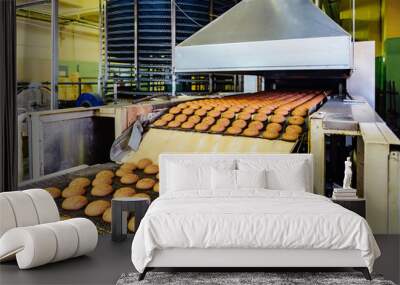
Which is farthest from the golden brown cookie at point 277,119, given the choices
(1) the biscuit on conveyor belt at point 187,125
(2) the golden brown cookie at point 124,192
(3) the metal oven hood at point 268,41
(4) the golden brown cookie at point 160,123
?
(2) the golden brown cookie at point 124,192

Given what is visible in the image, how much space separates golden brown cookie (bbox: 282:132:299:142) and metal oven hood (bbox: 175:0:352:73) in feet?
1.89

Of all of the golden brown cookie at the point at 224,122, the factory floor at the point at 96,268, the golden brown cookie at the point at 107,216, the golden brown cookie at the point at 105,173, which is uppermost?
the golden brown cookie at the point at 224,122

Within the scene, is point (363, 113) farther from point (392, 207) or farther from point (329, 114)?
point (392, 207)

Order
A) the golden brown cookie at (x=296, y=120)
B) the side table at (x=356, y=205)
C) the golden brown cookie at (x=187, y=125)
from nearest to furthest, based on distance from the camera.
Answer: the side table at (x=356, y=205) → the golden brown cookie at (x=296, y=120) → the golden brown cookie at (x=187, y=125)

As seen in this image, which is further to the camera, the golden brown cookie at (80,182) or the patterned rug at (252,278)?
the golden brown cookie at (80,182)

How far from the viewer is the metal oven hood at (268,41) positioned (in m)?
4.05

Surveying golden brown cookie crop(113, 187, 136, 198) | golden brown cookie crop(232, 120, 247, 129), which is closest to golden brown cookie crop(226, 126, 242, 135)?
golden brown cookie crop(232, 120, 247, 129)

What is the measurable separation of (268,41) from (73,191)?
80.3 inches

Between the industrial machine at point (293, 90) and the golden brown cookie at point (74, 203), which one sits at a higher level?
the industrial machine at point (293, 90)

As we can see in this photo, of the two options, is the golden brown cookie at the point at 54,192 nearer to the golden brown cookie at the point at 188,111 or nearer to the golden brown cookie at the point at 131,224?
the golden brown cookie at the point at 131,224

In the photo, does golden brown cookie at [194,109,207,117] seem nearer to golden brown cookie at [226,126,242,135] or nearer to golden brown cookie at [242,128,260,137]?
golden brown cookie at [226,126,242,135]

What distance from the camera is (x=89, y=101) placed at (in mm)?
4762

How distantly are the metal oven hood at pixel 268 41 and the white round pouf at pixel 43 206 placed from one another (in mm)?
1494

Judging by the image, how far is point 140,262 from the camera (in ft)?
11.2
